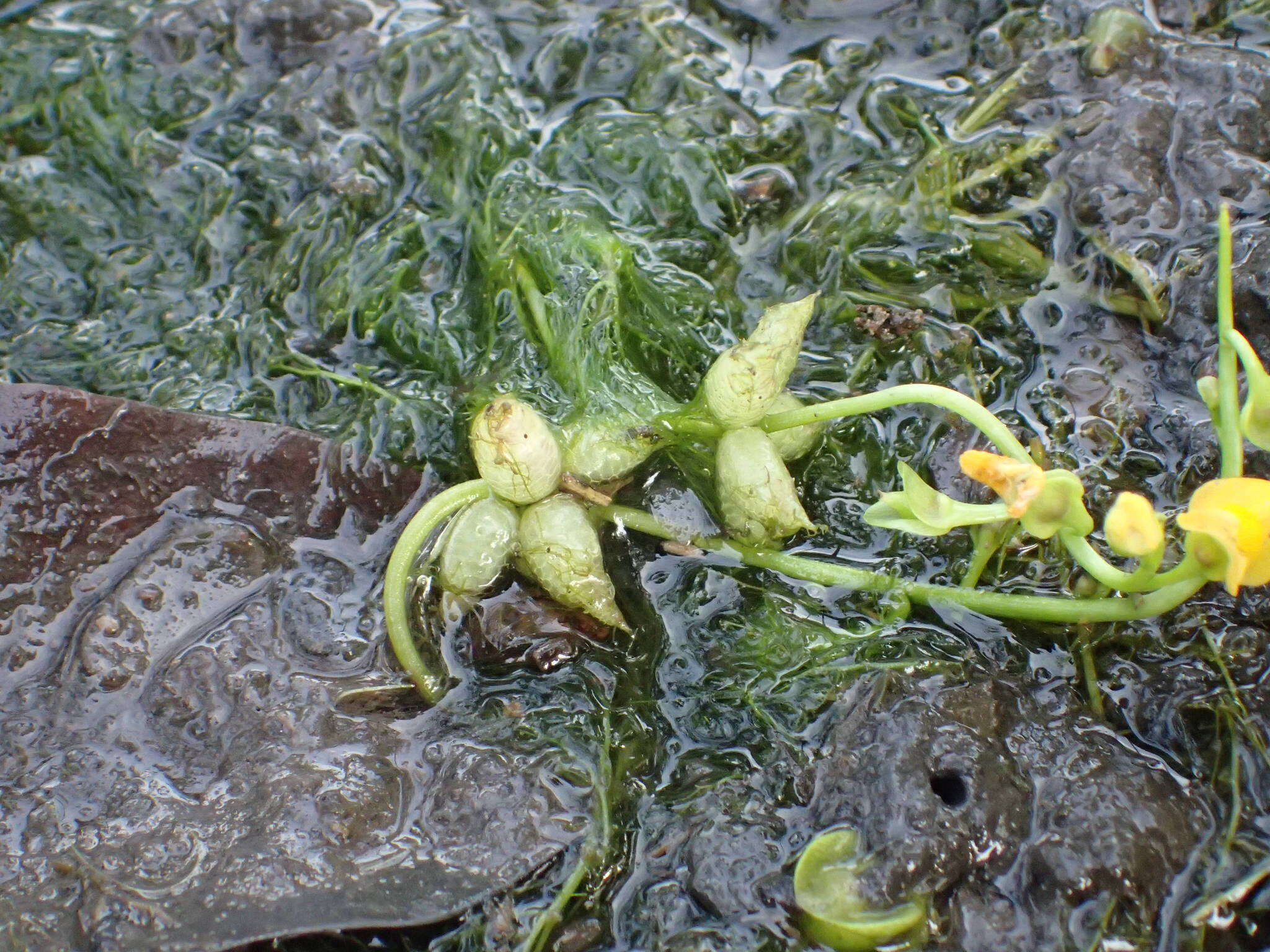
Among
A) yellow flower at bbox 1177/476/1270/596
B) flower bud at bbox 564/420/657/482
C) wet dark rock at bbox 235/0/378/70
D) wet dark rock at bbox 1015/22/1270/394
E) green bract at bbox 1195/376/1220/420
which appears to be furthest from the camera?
wet dark rock at bbox 235/0/378/70

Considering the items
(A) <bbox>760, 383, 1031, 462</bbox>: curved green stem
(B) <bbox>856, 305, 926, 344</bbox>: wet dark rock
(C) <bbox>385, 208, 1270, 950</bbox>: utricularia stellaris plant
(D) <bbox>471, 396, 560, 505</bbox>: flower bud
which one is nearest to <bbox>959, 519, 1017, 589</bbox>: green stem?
(C) <bbox>385, 208, 1270, 950</bbox>: utricularia stellaris plant

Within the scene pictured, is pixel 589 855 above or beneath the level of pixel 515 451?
beneath

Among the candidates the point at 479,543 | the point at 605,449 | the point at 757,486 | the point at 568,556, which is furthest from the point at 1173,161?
the point at 479,543

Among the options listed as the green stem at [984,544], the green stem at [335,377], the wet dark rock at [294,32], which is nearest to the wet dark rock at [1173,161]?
the green stem at [984,544]

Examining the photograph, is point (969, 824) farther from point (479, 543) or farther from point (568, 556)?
point (479, 543)

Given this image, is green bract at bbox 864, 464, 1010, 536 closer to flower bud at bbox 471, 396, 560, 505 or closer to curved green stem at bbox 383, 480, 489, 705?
flower bud at bbox 471, 396, 560, 505

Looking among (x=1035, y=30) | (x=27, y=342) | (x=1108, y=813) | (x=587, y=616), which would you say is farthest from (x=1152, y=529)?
(x=27, y=342)
